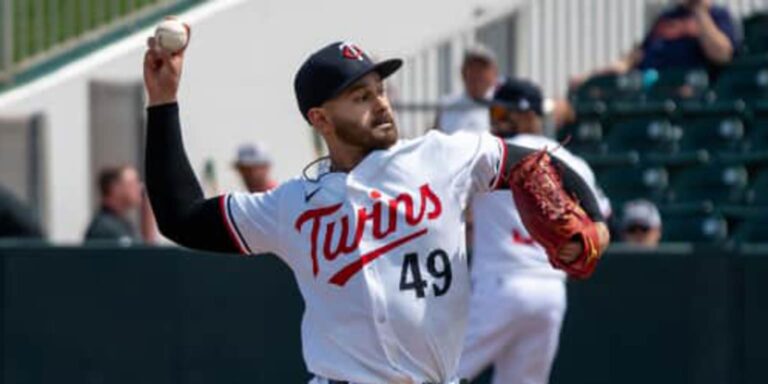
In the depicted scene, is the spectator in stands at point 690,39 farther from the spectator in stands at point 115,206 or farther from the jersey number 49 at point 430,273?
the jersey number 49 at point 430,273

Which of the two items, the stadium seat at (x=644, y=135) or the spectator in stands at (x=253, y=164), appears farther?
the stadium seat at (x=644, y=135)

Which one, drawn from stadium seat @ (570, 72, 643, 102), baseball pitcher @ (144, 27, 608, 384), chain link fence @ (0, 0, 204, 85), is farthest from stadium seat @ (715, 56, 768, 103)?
baseball pitcher @ (144, 27, 608, 384)

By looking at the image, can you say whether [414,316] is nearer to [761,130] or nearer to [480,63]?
[480,63]

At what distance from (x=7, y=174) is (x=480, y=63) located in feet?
13.3

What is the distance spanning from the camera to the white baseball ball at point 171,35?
5422 mm

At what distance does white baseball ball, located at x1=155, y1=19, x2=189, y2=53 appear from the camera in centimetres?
542

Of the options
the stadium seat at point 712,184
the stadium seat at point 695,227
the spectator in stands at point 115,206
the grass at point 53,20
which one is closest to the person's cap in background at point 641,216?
the stadium seat at point 695,227

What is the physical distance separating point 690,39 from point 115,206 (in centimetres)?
400

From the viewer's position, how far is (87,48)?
46.6 ft

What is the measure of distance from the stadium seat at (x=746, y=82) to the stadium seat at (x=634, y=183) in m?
0.69

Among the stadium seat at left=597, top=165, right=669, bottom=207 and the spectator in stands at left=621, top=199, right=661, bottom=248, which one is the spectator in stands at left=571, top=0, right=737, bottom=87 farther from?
the spectator in stands at left=621, top=199, right=661, bottom=248

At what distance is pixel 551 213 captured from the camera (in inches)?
215

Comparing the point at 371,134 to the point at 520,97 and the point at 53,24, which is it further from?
the point at 53,24

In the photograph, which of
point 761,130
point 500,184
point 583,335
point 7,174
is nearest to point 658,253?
point 583,335
